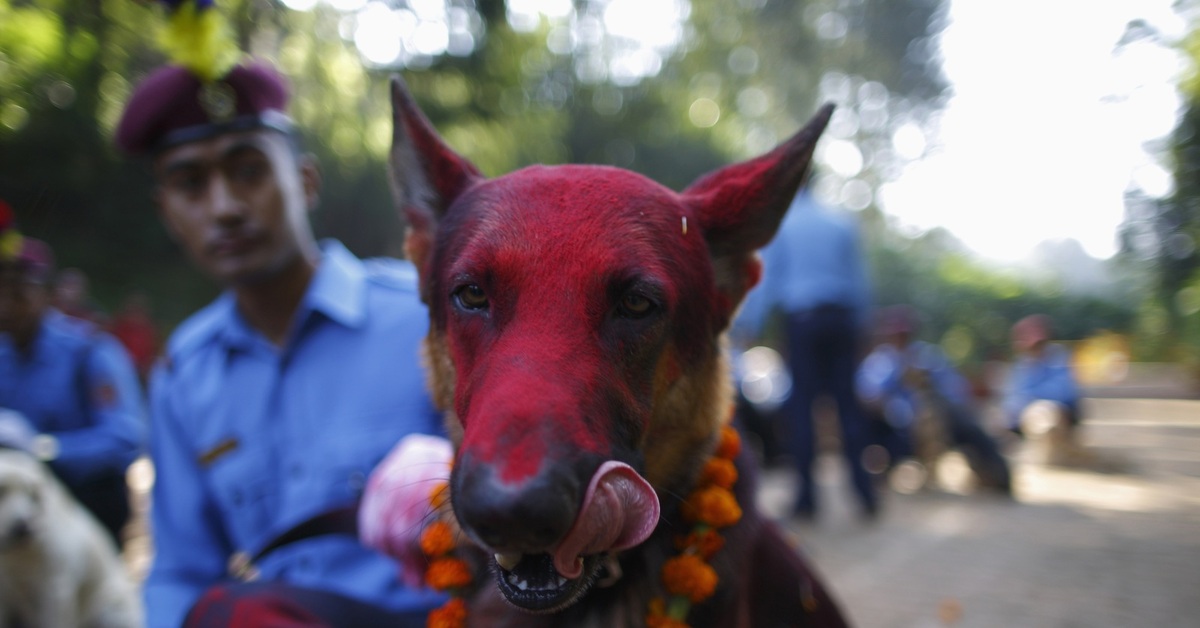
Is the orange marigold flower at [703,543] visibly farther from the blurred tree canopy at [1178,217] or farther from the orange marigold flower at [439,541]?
the blurred tree canopy at [1178,217]

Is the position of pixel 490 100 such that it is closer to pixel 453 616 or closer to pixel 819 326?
pixel 819 326

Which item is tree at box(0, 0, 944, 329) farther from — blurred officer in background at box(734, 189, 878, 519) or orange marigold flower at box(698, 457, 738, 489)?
blurred officer in background at box(734, 189, 878, 519)

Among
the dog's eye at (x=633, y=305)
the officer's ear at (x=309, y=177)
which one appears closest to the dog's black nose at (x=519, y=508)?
the dog's eye at (x=633, y=305)

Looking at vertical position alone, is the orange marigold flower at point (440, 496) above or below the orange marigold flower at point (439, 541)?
above

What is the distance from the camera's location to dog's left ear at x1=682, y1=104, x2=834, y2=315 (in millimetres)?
1704

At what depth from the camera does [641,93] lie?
21.3 m

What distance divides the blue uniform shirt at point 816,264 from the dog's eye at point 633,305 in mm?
4639

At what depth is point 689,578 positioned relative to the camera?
1648mm

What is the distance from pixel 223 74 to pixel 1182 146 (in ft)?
11.7

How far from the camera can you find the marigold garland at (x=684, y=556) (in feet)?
5.41

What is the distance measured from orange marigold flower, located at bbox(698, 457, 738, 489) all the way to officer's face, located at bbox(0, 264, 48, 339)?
4881 mm

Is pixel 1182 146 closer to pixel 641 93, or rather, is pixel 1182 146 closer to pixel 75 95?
pixel 75 95

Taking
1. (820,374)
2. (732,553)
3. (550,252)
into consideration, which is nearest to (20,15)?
(550,252)

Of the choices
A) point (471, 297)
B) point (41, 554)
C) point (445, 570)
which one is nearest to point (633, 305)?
point (471, 297)
